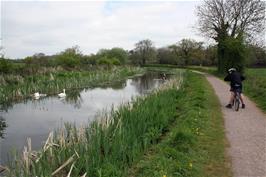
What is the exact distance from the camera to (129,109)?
10305 mm

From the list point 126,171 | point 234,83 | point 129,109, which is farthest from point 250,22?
point 126,171

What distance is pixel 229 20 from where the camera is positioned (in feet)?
125

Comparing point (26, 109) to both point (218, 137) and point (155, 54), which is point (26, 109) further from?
point (155, 54)

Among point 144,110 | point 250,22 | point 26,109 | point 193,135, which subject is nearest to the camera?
point 193,135

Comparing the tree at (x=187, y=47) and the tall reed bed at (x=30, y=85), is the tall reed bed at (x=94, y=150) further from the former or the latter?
the tree at (x=187, y=47)

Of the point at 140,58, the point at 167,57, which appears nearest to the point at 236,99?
the point at 167,57

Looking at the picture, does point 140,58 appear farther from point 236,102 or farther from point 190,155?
point 190,155

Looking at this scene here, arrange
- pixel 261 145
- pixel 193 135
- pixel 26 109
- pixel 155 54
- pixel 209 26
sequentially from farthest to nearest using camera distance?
pixel 155 54 < pixel 209 26 < pixel 26 109 < pixel 193 135 < pixel 261 145

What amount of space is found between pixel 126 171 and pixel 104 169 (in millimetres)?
642

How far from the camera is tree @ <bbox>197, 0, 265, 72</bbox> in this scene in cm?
3625

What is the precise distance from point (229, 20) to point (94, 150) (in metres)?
35.4

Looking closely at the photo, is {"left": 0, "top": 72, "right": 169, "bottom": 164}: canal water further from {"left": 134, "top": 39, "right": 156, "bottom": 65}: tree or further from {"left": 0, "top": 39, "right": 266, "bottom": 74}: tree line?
{"left": 134, "top": 39, "right": 156, "bottom": 65}: tree

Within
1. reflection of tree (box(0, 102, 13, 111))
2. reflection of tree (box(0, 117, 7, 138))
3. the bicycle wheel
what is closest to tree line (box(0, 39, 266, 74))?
reflection of tree (box(0, 102, 13, 111))

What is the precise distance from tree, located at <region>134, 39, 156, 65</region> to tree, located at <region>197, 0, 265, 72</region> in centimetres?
5282
